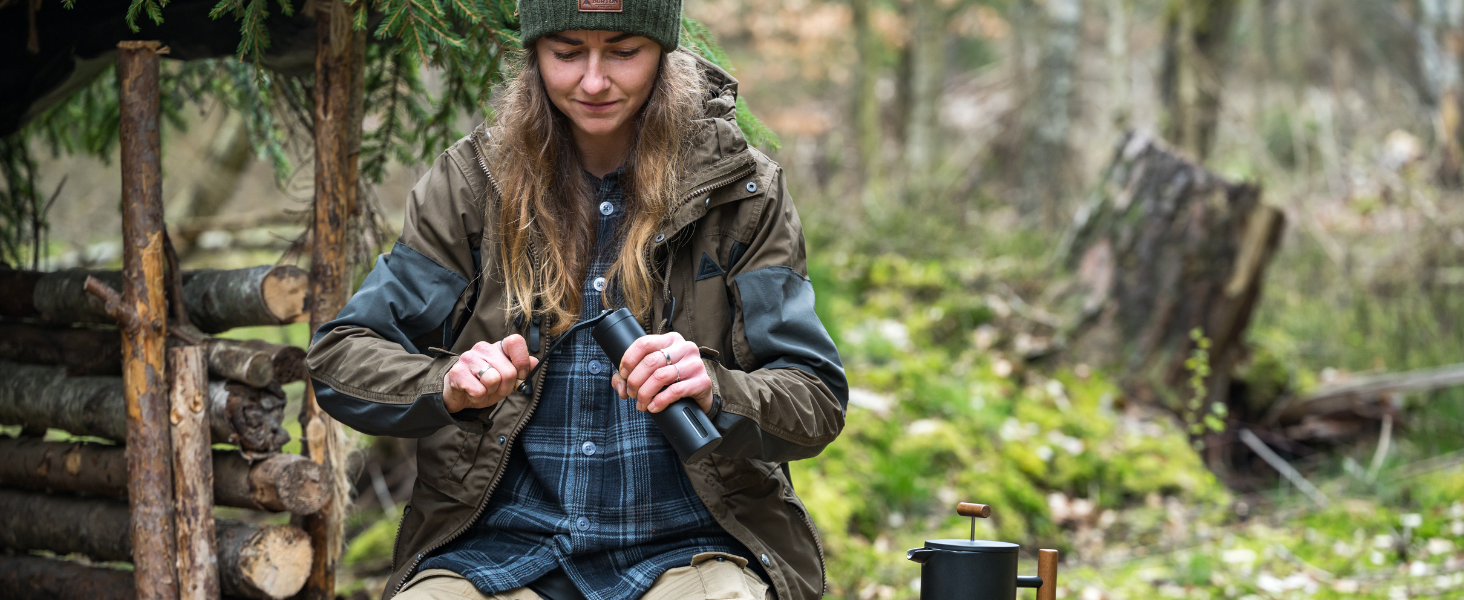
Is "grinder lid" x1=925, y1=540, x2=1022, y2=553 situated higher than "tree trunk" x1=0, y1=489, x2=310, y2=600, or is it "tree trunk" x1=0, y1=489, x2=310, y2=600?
"grinder lid" x1=925, y1=540, x2=1022, y2=553

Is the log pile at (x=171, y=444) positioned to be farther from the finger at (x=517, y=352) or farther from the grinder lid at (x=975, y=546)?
the grinder lid at (x=975, y=546)

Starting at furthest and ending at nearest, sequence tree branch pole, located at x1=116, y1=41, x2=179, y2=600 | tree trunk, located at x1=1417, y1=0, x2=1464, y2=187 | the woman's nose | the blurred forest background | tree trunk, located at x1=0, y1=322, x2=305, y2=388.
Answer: tree trunk, located at x1=1417, y1=0, x2=1464, y2=187, the blurred forest background, tree trunk, located at x1=0, y1=322, x2=305, y2=388, tree branch pole, located at x1=116, y1=41, x2=179, y2=600, the woman's nose

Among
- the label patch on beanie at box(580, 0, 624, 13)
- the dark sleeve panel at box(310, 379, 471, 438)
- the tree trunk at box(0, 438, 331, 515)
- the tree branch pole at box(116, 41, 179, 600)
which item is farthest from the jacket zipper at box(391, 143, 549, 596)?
the tree branch pole at box(116, 41, 179, 600)

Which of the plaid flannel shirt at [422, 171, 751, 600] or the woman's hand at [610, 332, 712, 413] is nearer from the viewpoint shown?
the woman's hand at [610, 332, 712, 413]

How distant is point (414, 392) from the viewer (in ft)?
6.37

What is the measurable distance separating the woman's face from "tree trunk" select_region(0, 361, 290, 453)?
1199 mm

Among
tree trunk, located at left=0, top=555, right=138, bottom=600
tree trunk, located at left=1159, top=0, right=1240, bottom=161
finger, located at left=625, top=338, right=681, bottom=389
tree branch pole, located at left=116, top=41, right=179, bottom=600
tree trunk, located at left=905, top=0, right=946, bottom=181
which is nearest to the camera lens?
finger, located at left=625, top=338, right=681, bottom=389

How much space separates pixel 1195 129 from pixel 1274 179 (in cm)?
87

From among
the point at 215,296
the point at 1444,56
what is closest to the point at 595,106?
the point at 215,296

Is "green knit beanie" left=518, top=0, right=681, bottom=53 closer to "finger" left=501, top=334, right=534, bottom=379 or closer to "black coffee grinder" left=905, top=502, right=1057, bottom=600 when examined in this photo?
"finger" left=501, top=334, right=534, bottom=379

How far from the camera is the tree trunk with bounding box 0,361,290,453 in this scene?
106 inches

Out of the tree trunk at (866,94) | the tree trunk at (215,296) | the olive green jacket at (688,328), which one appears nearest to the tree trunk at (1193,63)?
the tree trunk at (866,94)

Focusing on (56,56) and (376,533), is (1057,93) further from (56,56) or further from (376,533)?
(56,56)

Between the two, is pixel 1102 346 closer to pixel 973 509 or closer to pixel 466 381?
pixel 973 509
